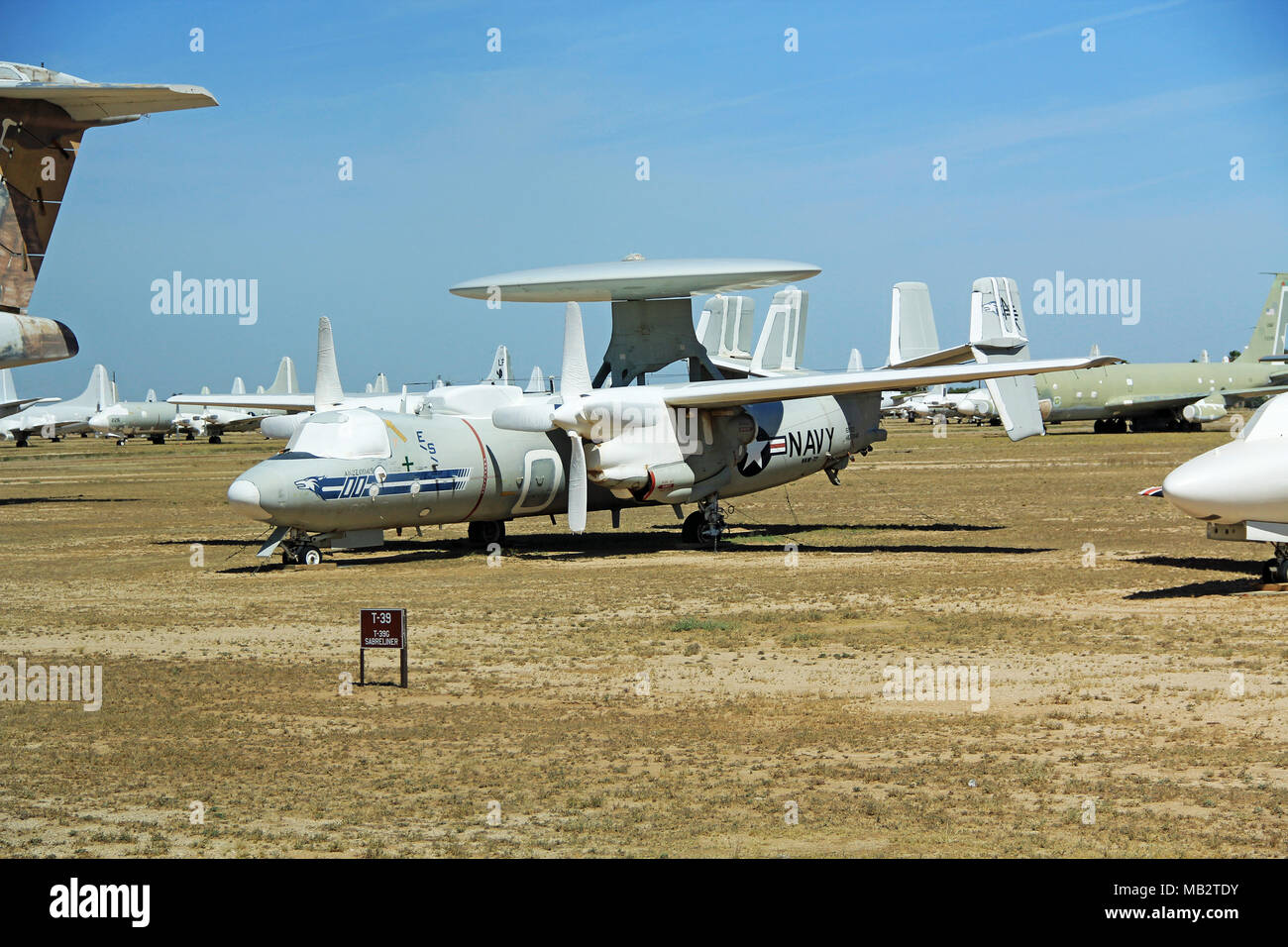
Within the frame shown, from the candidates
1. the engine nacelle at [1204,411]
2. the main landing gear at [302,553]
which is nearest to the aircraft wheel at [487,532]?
the main landing gear at [302,553]

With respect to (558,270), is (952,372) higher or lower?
lower

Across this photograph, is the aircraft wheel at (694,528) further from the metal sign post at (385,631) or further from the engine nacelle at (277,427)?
the metal sign post at (385,631)

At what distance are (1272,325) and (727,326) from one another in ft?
163

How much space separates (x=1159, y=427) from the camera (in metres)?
77.8

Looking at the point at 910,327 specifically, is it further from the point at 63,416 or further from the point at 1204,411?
the point at 63,416

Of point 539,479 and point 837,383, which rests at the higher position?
point 837,383

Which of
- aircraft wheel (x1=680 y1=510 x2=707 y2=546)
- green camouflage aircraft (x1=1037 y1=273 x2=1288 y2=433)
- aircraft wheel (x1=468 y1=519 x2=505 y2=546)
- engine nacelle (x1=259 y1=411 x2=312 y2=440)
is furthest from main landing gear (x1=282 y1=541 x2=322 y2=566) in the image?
green camouflage aircraft (x1=1037 y1=273 x2=1288 y2=433)

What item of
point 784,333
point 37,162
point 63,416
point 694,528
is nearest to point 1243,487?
point 694,528

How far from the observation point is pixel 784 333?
1305 inches

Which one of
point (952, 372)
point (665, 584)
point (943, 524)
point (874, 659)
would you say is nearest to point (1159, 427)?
point (943, 524)

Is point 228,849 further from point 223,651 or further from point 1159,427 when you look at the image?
point 1159,427

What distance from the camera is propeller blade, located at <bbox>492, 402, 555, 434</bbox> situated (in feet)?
75.2

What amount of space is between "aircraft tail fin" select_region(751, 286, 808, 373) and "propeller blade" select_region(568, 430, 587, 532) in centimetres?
1120
